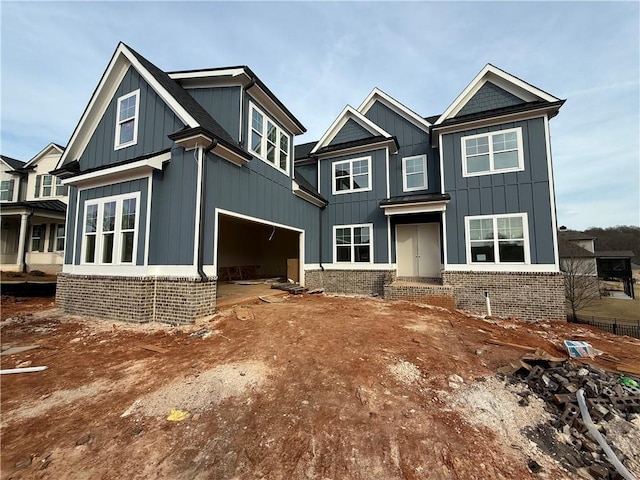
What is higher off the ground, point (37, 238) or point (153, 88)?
point (153, 88)

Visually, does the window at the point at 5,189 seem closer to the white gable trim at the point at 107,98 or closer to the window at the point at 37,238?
the window at the point at 37,238

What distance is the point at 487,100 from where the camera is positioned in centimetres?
1059

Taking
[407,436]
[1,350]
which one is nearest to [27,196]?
[1,350]

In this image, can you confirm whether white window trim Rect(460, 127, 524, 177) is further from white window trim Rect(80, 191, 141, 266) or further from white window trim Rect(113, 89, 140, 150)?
white window trim Rect(113, 89, 140, 150)

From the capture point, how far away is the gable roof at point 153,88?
740cm

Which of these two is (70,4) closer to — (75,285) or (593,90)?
(75,285)

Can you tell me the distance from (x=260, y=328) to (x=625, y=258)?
3895cm

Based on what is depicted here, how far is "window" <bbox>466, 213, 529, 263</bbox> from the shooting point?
9.47 meters

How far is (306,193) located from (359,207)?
2.78 m

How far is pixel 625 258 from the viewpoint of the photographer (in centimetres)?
2738

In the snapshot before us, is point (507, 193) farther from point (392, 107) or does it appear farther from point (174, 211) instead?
point (174, 211)

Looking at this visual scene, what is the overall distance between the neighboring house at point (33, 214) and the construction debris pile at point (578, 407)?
73.7 feet

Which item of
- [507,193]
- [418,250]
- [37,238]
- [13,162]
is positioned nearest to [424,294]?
[418,250]

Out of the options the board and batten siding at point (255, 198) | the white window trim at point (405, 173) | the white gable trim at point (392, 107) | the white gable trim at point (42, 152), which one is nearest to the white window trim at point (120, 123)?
the board and batten siding at point (255, 198)
